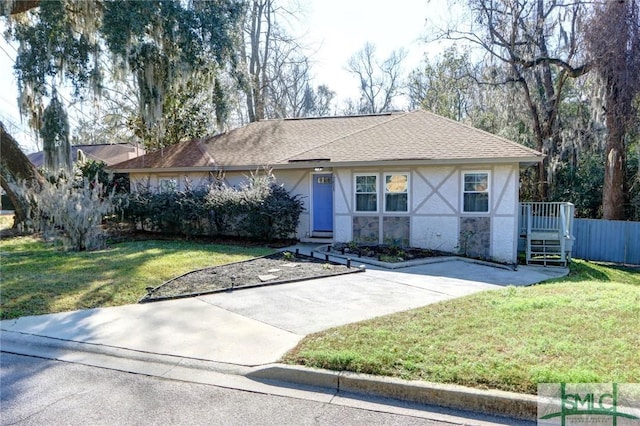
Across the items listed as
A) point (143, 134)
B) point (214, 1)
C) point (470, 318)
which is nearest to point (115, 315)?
point (470, 318)

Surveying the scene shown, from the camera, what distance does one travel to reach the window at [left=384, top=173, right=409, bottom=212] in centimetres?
1216

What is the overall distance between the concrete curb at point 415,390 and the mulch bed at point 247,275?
3470 millimetres

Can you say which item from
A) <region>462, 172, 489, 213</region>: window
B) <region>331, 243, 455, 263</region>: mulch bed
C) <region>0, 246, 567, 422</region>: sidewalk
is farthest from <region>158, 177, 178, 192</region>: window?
<region>462, 172, 489, 213</region>: window

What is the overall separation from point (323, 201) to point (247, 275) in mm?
5742

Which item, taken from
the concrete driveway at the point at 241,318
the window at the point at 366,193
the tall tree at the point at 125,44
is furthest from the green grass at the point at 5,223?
the window at the point at 366,193

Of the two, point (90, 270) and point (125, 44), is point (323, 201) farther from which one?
point (125, 44)

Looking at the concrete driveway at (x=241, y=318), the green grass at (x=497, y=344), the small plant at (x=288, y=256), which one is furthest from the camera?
the small plant at (x=288, y=256)

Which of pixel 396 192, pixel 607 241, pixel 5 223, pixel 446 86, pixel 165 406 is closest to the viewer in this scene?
pixel 165 406

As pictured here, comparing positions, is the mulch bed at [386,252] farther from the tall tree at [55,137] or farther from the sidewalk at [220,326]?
the tall tree at [55,137]

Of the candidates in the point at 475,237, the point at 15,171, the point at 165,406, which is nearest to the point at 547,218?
the point at 475,237

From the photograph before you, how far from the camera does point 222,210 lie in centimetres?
1327

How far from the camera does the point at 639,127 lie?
14141 mm

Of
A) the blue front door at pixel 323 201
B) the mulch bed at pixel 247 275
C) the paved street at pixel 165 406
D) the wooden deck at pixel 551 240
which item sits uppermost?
the blue front door at pixel 323 201

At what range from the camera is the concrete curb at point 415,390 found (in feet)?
10.6
